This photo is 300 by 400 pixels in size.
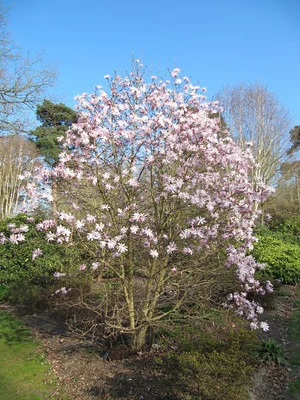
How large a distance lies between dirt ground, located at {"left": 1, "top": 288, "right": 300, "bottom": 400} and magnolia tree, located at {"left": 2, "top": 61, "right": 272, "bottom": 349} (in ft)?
1.65

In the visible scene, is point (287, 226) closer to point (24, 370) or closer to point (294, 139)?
point (294, 139)

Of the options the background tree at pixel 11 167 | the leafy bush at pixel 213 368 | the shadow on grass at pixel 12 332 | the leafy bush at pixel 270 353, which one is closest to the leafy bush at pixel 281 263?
the leafy bush at pixel 270 353

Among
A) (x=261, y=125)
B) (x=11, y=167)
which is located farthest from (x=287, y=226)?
(x=11, y=167)

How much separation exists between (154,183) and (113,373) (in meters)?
2.69

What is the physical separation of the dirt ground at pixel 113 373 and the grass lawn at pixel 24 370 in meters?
0.15

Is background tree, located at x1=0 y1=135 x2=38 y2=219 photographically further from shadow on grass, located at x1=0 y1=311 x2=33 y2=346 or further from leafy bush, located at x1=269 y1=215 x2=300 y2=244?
shadow on grass, located at x1=0 y1=311 x2=33 y2=346

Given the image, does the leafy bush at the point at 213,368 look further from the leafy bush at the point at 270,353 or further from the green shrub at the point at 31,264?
the green shrub at the point at 31,264

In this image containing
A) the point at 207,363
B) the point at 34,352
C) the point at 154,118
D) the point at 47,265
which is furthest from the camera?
the point at 47,265

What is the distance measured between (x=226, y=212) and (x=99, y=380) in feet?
9.39

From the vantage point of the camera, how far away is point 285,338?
600 cm

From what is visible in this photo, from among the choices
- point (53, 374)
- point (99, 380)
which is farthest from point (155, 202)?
point (53, 374)

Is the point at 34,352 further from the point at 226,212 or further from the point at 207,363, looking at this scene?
the point at 226,212

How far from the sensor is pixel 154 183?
473cm

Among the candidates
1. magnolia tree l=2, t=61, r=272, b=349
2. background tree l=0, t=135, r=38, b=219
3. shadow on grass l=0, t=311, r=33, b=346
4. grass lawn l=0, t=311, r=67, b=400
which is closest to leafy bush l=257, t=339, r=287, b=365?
magnolia tree l=2, t=61, r=272, b=349
